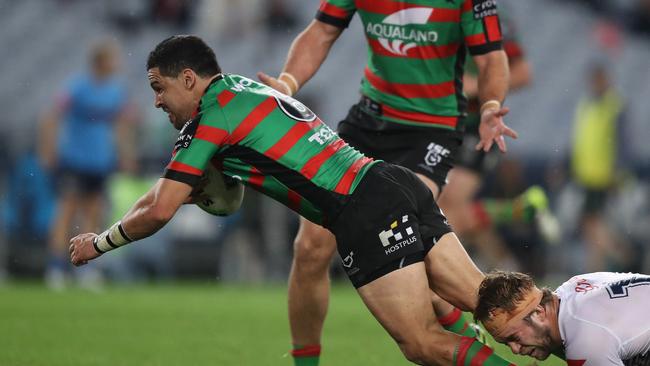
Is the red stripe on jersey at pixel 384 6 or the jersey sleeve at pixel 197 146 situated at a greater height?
the red stripe on jersey at pixel 384 6

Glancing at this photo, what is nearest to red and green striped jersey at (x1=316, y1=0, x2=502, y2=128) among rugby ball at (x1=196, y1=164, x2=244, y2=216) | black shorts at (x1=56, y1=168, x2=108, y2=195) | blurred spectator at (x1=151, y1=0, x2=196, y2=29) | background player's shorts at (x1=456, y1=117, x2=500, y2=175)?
rugby ball at (x1=196, y1=164, x2=244, y2=216)

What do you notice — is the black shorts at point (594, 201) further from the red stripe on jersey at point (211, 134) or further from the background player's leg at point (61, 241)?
the red stripe on jersey at point (211, 134)

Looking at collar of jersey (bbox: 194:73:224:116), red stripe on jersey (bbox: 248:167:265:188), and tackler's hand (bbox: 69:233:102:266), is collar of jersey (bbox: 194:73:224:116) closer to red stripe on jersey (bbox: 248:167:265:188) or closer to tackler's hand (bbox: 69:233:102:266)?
red stripe on jersey (bbox: 248:167:265:188)

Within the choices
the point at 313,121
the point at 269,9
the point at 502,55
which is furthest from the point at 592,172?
the point at 313,121

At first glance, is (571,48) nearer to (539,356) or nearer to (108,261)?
(108,261)

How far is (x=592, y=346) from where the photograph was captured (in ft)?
16.9

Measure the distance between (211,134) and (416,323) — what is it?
4.18 ft

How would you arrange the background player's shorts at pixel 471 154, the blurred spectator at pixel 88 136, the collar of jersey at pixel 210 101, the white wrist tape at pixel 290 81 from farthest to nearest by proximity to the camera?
1. the blurred spectator at pixel 88 136
2. the background player's shorts at pixel 471 154
3. the white wrist tape at pixel 290 81
4. the collar of jersey at pixel 210 101

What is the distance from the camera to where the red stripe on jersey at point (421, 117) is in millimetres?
6969

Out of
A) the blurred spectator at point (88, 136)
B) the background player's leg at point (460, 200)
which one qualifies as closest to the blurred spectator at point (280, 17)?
the blurred spectator at point (88, 136)

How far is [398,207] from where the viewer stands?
18.6 ft

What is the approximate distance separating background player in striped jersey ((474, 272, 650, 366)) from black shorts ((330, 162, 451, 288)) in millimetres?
392

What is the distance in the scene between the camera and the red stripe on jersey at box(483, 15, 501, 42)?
21.9 ft

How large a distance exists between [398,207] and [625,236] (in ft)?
33.9
